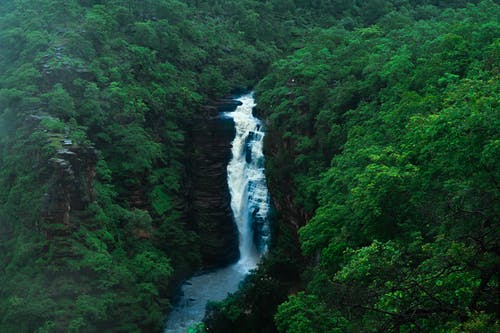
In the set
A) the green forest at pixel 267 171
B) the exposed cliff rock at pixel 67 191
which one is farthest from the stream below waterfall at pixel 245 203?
the exposed cliff rock at pixel 67 191

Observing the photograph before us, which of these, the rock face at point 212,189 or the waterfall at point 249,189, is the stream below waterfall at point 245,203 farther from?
the rock face at point 212,189

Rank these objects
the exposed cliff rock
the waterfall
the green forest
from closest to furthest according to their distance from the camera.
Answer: the green forest
the exposed cliff rock
the waterfall

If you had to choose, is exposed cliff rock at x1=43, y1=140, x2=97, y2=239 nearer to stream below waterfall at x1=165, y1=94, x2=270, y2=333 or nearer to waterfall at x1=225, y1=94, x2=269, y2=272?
stream below waterfall at x1=165, y1=94, x2=270, y2=333

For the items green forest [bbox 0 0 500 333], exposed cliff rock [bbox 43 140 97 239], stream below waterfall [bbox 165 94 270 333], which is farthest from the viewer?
stream below waterfall [bbox 165 94 270 333]

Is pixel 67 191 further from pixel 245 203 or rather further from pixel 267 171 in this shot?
pixel 245 203

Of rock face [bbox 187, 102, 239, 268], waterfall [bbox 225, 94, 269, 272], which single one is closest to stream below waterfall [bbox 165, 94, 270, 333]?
waterfall [bbox 225, 94, 269, 272]

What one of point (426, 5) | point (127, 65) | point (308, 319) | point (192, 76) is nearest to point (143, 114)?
point (127, 65)

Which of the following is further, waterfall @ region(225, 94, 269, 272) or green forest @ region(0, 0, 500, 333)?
waterfall @ region(225, 94, 269, 272)
